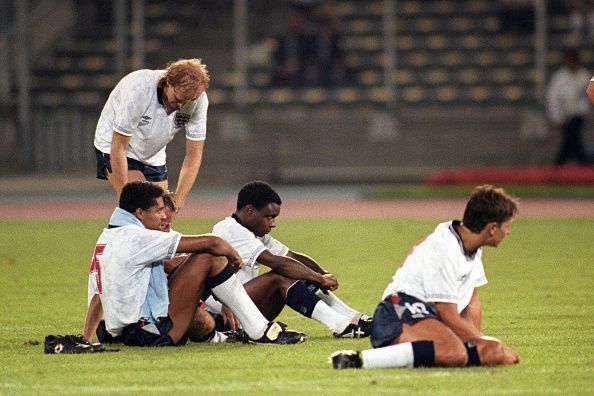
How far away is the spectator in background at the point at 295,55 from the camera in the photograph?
29.4 meters

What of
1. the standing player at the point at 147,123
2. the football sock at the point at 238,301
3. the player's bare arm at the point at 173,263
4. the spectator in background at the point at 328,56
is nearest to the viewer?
the football sock at the point at 238,301

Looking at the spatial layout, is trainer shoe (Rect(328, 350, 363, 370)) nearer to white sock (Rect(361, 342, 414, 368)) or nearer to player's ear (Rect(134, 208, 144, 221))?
white sock (Rect(361, 342, 414, 368))

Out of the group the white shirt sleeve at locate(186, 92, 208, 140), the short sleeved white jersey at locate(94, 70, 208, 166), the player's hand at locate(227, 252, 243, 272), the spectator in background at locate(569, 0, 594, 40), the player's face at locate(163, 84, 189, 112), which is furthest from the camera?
the spectator in background at locate(569, 0, 594, 40)

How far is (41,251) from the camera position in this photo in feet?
54.7

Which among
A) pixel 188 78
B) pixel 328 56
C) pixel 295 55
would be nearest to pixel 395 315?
pixel 188 78

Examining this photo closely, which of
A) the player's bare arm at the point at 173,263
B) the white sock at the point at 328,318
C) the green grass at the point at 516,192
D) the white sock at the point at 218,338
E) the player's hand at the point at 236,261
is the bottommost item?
the green grass at the point at 516,192

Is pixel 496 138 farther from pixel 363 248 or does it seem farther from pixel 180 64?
pixel 180 64

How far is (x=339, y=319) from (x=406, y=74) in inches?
835

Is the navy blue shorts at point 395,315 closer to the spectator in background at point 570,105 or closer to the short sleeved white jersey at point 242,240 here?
the short sleeved white jersey at point 242,240

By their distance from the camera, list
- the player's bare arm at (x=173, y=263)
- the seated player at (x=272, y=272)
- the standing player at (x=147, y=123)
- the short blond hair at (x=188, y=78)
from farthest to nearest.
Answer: the standing player at (x=147, y=123) < the short blond hair at (x=188, y=78) < the seated player at (x=272, y=272) < the player's bare arm at (x=173, y=263)

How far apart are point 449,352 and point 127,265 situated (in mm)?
2116

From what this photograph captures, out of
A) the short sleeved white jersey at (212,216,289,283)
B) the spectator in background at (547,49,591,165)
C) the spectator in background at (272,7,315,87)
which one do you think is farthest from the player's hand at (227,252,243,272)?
the spectator in background at (272,7,315,87)

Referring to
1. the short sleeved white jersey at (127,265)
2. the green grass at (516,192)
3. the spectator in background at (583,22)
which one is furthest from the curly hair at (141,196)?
the spectator in background at (583,22)

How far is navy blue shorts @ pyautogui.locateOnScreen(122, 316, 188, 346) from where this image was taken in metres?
8.88
